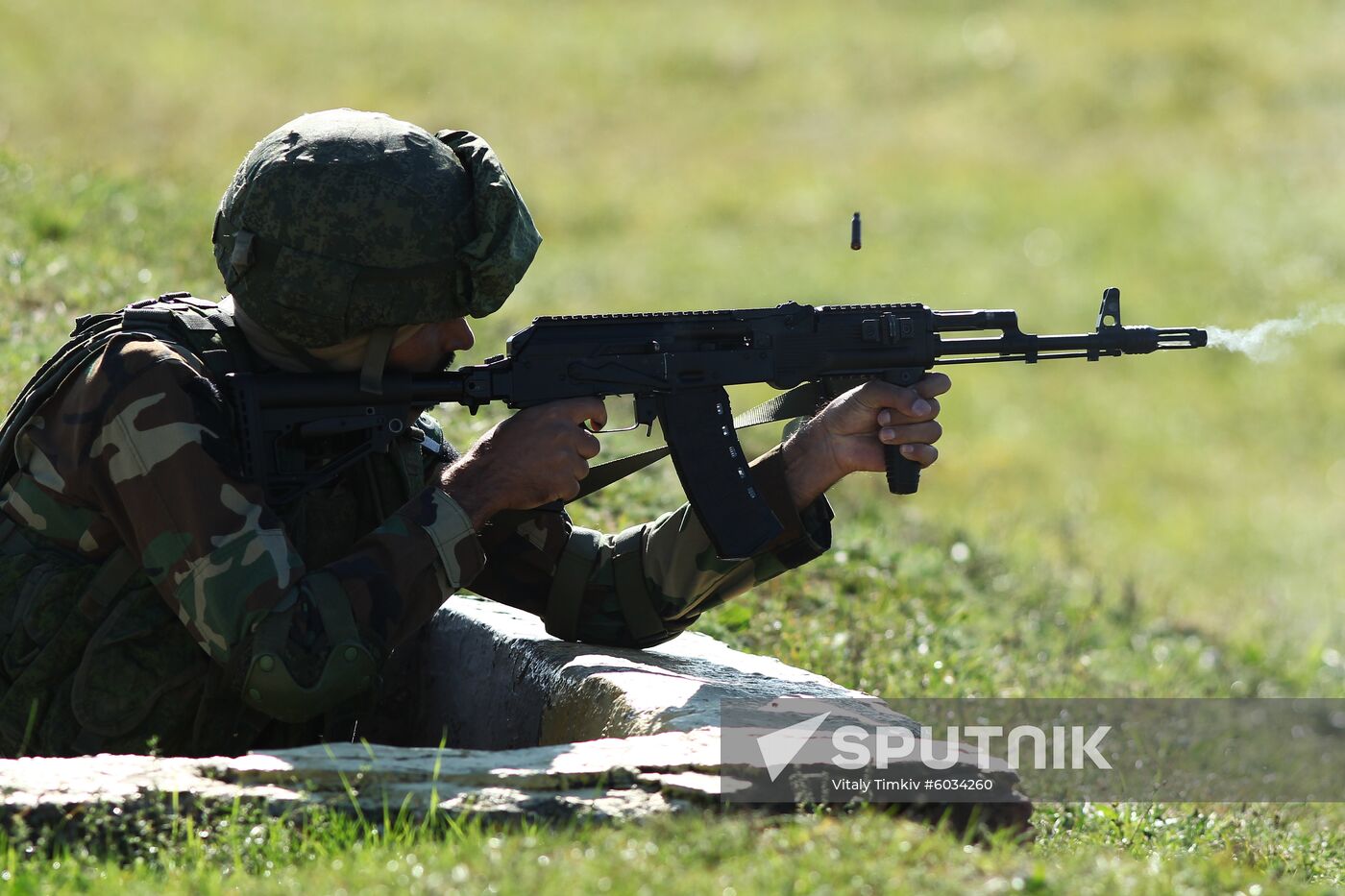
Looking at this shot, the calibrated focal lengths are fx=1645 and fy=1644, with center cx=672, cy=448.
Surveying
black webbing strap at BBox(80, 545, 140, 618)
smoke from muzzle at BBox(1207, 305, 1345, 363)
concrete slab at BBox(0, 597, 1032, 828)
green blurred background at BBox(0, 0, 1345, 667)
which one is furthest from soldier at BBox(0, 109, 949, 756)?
green blurred background at BBox(0, 0, 1345, 667)

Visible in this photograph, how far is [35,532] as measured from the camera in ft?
14.4

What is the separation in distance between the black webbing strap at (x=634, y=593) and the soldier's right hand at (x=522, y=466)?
20.5 inches

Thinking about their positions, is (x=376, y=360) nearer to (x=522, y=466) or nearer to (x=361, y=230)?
(x=361, y=230)

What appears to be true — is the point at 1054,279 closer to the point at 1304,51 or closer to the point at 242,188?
the point at 1304,51

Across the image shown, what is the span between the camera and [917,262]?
21.7 metres

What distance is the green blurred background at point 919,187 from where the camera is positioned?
38.4 feet

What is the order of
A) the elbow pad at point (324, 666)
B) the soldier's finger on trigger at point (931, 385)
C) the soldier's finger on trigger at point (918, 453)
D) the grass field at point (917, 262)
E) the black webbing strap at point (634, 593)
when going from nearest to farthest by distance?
the grass field at point (917, 262) < the elbow pad at point (324, 666) < the soldier's finger on trigger at point (918, 453) < the soldier's finger on trigger at point (931, 385) < the black webbing strap at point (634, 593)

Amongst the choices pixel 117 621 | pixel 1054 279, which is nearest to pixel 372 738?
pixel 117 621

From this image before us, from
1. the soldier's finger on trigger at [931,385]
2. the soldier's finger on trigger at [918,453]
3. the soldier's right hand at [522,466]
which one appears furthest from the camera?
the soldier's finger on trigger at [931,385]

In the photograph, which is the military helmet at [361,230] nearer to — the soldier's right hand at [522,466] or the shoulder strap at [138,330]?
the shoulder strap at [138,330]

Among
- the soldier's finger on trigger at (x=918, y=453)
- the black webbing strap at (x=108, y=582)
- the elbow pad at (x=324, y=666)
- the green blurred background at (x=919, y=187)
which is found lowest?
the elbow pad at (x=324, y=666)

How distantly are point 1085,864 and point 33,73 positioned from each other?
2175 cm

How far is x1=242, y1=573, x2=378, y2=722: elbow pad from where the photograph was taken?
160 inches

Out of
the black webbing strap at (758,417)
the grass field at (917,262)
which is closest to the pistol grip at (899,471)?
the black webbing strap at (758,417)
